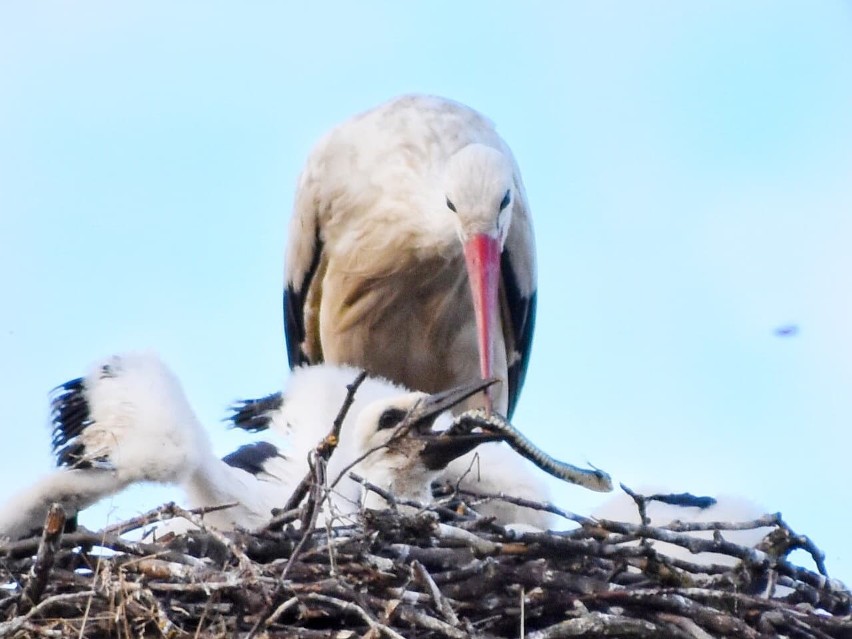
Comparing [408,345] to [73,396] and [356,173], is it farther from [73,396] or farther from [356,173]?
[73,396]

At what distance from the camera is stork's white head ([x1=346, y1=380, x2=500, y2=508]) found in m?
4.59

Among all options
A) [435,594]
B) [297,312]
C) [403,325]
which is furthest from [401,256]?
[435,594]

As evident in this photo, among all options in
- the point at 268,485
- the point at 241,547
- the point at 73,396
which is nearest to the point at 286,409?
the point at 268,485

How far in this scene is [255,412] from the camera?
5.50 m

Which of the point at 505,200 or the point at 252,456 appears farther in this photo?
the point at 505,200

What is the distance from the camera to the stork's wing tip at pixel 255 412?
540 cm

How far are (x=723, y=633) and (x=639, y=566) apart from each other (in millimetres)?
247

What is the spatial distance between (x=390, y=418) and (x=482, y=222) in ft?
2.73

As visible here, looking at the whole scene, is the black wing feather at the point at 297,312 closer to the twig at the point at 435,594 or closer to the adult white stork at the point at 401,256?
the adult white stork at the point at 401,256

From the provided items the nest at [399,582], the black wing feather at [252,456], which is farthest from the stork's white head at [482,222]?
the nest at [399,582]

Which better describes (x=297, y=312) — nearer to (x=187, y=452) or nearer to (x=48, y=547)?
(x=187, y=452)

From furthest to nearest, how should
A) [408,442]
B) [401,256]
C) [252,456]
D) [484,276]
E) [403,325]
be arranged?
1. [403,325]
2. [401,256]
3. [484,276]
4. [252,456]
5. [408,442]

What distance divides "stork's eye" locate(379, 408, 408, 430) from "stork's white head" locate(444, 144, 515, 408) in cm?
56

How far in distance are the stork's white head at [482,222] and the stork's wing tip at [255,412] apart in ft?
2.20
